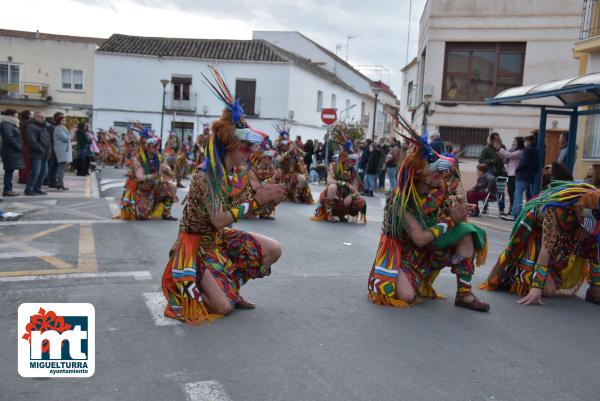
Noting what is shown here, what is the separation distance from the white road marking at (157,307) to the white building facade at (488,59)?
1722 centimetres

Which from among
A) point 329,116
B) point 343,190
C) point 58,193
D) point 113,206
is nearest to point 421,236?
point 343,190

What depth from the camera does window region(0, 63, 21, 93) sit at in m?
42.8

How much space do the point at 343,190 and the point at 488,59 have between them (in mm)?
12441

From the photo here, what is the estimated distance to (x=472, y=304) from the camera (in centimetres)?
540

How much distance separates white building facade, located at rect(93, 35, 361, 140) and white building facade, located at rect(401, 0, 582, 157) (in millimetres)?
17948

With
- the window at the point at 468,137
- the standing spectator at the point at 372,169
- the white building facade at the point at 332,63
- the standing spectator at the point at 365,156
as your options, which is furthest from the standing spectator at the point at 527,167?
the white building facade at the point at 332,63

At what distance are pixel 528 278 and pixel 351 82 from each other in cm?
5427

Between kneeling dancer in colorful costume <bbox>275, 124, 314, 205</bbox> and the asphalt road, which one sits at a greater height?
kneeling dancer in colorful costume <bbox>275, 124, 314, 205</bbox>

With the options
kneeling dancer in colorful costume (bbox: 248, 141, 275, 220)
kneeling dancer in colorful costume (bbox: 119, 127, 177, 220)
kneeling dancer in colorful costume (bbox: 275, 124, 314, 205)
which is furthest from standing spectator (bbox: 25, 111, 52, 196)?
kneeling dancer in colorful costume (bbox: 275, 124, 314, 205)

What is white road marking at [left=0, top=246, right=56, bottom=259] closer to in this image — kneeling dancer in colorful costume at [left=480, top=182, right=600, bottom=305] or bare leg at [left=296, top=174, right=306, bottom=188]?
kneeling dancer in colorful costume at [left=480, top=182, right=600, bottom=305]

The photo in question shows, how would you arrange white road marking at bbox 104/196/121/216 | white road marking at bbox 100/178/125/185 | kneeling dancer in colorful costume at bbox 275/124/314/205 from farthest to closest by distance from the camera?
1. white road marking at bbox 100/178/125/185
2. kneeling dancer in colorful costume at bbox 275/124/314/205
3. white road marking at bbox 104/196/121/216

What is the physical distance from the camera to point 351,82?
58.6m

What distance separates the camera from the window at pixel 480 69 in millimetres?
20969

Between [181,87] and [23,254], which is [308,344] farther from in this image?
[181,87]
